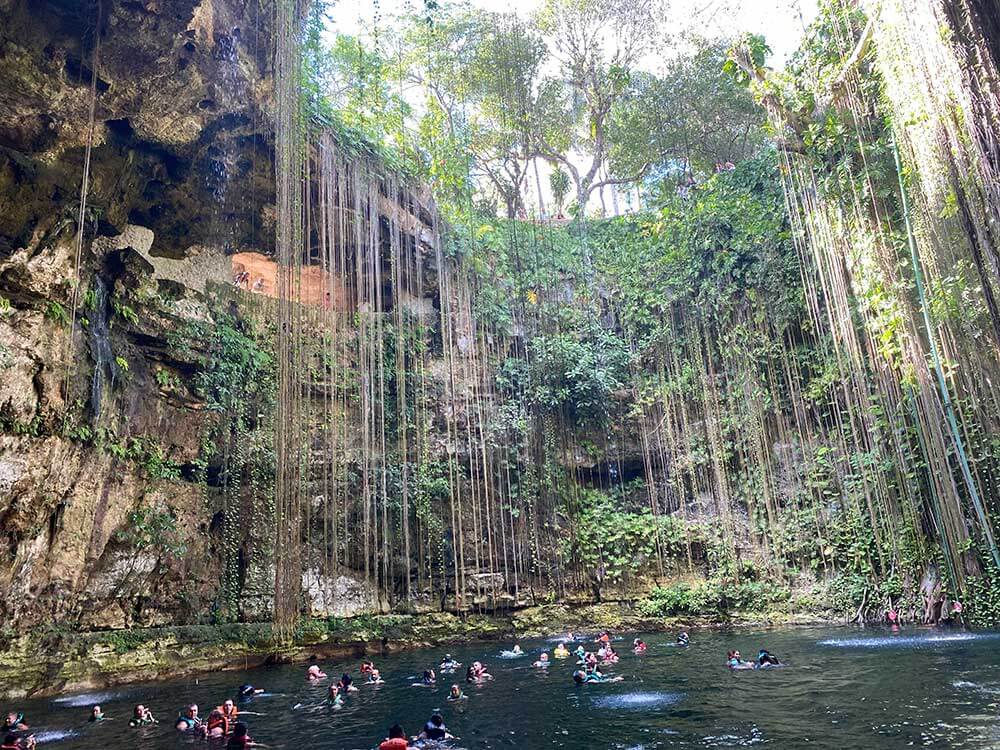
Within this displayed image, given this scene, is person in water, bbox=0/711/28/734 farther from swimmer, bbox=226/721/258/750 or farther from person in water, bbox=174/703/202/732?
swimmer, bbox=226/721/258/750

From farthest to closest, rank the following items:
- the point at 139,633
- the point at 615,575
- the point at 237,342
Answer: the point at 615,575, the point at 237,342, the point at 139,633

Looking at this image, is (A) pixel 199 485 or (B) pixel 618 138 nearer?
(A) pixel 199 485

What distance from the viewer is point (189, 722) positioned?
6.52m

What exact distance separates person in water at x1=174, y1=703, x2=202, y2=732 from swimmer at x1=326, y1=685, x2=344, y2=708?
4.51 feet

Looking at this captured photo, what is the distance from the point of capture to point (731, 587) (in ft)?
42.1

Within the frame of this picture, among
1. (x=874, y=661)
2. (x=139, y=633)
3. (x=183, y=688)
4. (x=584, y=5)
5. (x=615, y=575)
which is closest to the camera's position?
(x=874, y=661)

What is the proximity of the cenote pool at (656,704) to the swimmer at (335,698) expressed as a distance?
0.09m

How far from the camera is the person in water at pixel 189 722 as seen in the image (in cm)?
646

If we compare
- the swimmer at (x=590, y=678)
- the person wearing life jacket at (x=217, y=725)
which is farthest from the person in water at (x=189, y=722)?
the swimmer at (x=590, y=678)

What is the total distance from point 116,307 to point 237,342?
224cm

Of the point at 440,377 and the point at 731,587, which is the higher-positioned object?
the point at 440,377

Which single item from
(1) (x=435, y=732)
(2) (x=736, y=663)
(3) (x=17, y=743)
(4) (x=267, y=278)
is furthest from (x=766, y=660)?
(4) (x=267, y=278)

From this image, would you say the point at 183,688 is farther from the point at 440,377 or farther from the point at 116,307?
the point at 440,377

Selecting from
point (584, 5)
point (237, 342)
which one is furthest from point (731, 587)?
point (584, 5)
